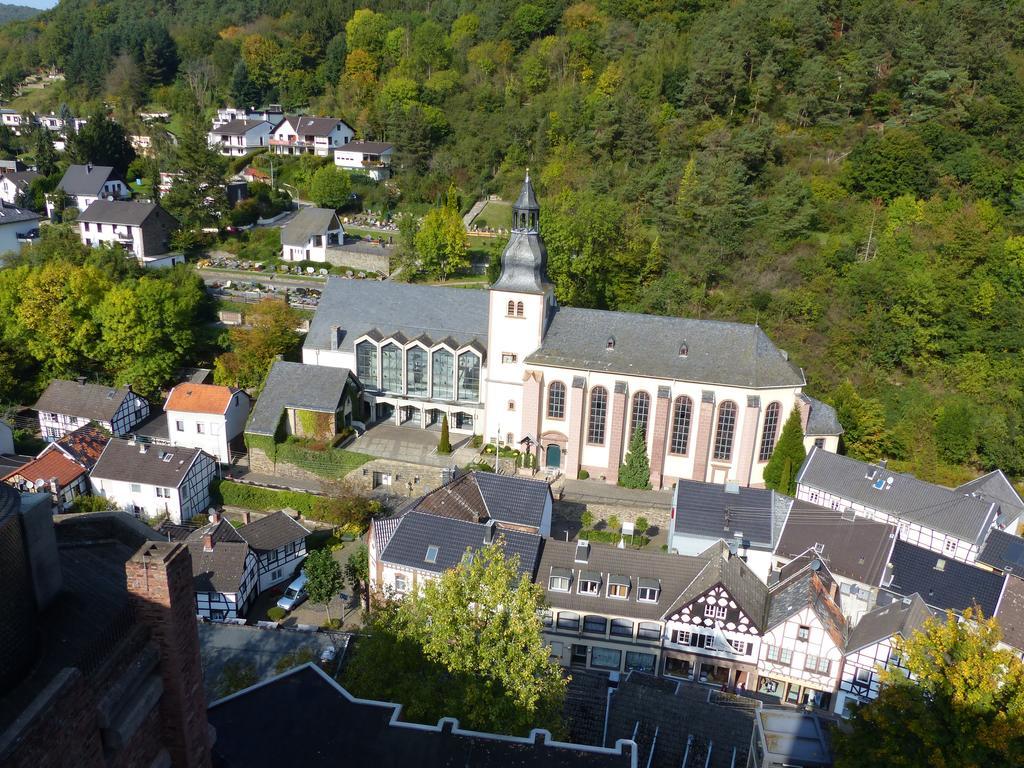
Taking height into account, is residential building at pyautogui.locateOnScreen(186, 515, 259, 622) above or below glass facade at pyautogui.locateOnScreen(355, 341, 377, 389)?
below

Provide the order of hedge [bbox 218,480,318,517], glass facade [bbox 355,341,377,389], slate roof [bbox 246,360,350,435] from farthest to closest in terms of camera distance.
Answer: glass facade [bbox 355,341,377,389]
slate roof [bbox 246,360,350,435]
hedge [bbox 218,480,318,517]

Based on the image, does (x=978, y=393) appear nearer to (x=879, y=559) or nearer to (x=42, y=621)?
(x=879, y=559)

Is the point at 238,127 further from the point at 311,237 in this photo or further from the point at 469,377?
the point at 469,377

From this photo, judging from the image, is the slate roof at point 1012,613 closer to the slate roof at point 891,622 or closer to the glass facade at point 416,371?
the slate roof at point 891,622

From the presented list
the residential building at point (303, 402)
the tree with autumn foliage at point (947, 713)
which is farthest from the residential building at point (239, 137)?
the tree with autumn foliage at point (947, 713)

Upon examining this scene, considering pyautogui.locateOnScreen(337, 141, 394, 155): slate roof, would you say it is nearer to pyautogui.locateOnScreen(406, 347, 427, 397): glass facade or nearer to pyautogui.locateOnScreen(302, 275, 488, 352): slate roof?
pyautogui.locateOnScreen(302, 275, 488, 352): slate roof

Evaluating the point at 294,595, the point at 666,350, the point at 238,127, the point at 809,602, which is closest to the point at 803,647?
the point at 809,602

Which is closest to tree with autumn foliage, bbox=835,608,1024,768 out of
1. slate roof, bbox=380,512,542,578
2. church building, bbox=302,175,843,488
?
slate roof, bbox=380,512,542,578
